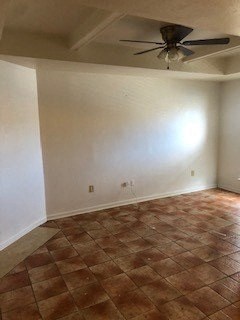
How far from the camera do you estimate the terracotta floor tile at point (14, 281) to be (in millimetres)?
2375

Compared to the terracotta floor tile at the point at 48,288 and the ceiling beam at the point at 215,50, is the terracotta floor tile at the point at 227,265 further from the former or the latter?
the ceiling beam at the point at 215,50

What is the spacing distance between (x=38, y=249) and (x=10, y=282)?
621 millimetres

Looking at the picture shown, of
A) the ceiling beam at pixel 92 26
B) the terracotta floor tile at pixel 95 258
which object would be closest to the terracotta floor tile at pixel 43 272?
the terracotta floor tile at pixel 95 258

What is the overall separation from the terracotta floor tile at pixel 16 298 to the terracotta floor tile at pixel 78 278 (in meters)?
0.34

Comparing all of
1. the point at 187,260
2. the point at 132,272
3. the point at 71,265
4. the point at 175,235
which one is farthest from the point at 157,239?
the point at 71,265

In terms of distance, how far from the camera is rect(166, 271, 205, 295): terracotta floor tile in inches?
90.7

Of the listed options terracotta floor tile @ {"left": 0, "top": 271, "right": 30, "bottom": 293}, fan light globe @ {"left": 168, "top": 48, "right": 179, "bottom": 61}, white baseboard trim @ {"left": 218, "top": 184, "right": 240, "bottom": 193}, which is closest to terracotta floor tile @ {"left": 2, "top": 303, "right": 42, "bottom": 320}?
terracotta floor tile @ {"left": 0, "top": 271, "right": 30, "bottom": 293}

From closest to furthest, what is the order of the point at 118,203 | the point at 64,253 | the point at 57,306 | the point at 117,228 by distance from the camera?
the point at 57,306
the point at 64,253
the point at 117,228
the point at 118,203

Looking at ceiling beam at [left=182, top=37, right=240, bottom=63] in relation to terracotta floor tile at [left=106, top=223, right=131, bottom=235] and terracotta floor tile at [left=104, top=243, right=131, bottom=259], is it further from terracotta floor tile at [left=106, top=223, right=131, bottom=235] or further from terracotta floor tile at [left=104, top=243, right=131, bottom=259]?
terracotta floor tile at [left=104, top=243, right=131, bottom=259]

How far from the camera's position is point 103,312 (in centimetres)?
204

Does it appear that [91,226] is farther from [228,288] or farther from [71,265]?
[228,288]

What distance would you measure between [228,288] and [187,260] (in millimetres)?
527

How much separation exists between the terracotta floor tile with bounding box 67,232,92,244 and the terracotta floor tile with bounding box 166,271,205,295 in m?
1.24

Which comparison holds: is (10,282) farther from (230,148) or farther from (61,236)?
(230,148)
